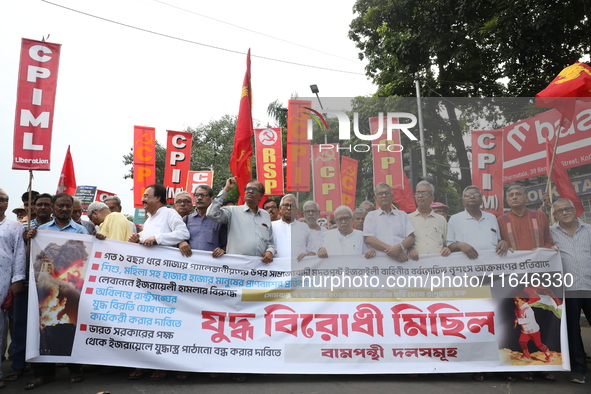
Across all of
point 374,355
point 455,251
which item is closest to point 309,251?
point 374,355

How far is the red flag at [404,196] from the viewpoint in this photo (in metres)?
4.56

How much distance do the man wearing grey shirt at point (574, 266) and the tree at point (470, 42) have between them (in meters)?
6.11

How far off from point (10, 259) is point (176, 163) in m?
7.96

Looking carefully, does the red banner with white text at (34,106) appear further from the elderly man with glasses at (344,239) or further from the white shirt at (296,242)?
the elderly man with glasses at (344,239)

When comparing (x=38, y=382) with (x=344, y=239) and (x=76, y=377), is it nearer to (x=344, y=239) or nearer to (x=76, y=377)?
(x=76, y=377)

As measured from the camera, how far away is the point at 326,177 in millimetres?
4668

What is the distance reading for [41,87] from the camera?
15.3ft

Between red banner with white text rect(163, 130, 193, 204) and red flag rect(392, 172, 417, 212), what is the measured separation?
835 centimetres

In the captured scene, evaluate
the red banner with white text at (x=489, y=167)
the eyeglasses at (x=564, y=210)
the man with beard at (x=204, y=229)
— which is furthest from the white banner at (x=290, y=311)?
the red banner with white text at (x=489, y=167)

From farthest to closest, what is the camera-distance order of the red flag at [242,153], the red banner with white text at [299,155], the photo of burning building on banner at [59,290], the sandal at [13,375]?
the red flag at [242,153] < the red banner with white text at [299,155] < the sandal at [13,375] < the photo of burning building on banner at [59,290]

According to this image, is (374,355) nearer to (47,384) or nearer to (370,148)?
(370,148)

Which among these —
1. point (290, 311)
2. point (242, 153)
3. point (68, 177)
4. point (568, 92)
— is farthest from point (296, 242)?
point (68, 177)

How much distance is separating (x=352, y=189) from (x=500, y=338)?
2.02 m

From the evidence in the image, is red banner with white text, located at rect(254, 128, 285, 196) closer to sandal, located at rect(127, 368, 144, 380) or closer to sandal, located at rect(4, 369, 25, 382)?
sandal, located at rect(127, 368, 144, 380)
